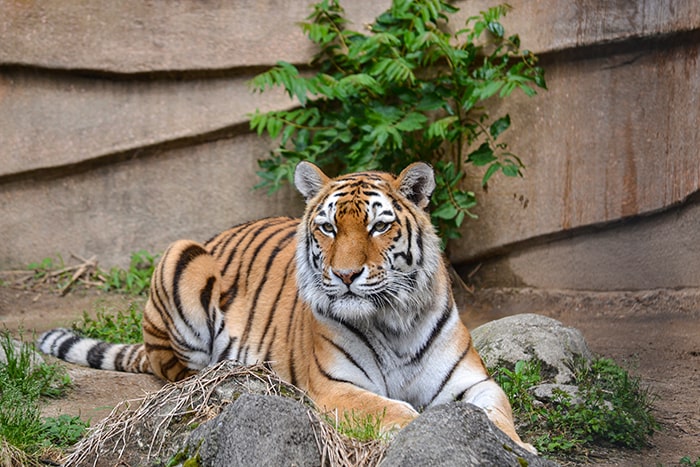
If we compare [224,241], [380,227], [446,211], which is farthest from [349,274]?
[446,211]

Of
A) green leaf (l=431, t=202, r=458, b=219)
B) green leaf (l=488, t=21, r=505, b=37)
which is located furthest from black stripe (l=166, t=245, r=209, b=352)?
green leaf (l=488, t=21, r=505, b=37)

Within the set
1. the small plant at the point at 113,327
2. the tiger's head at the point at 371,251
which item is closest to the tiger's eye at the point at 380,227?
the tiger's head at the point at 371,251

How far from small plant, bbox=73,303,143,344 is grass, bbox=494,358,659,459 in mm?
2655

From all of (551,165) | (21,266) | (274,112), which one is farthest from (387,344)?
(21,266)

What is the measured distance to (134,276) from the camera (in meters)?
7.29

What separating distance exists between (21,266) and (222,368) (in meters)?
4.32

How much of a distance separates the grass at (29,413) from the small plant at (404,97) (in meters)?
2.56

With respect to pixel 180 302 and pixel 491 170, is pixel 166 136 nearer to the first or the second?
pixel 180 302

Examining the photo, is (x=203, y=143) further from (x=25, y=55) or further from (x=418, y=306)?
(x=418, y=306)

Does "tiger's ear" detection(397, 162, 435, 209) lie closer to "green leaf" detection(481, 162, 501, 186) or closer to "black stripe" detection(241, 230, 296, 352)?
"black stripe" detection(241, 230, 296, 352)

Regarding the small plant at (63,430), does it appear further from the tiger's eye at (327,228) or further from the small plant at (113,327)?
the small plant at (113,327)

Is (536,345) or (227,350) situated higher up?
(536,345)

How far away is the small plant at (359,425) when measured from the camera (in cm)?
353

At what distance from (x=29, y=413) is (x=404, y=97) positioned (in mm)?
3828
